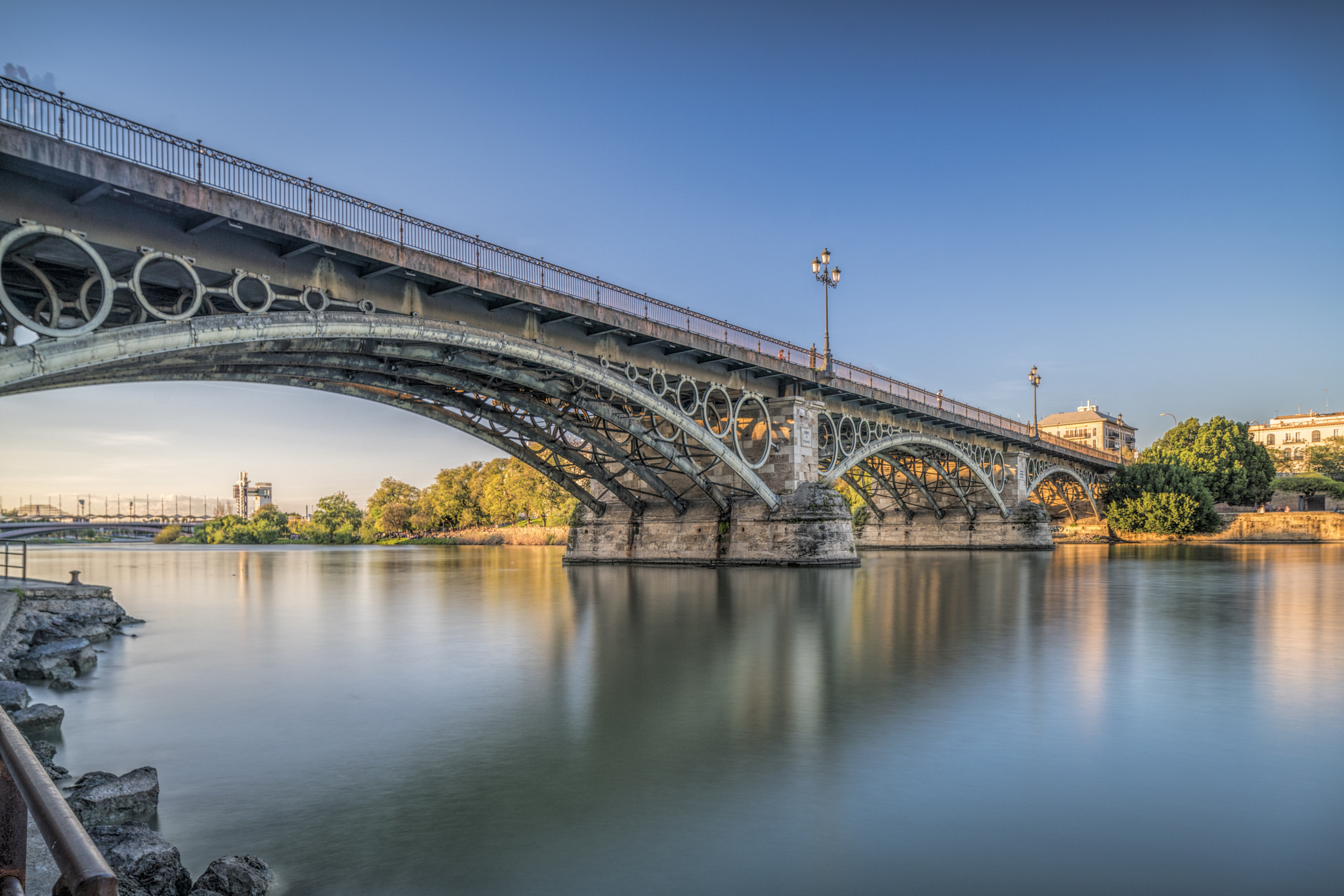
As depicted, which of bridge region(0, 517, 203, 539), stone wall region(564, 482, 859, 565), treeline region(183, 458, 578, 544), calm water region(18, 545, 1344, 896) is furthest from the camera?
treeline region(183, 458, 578, 544)

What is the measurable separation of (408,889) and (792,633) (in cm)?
1118

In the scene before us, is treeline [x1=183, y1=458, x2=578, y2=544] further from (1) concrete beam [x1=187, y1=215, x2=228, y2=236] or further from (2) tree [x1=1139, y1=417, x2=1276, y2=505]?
(1) concrete beam [x1=187, y1=215, x2=228, y2=236]

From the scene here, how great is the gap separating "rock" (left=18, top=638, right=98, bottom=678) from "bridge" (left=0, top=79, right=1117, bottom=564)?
403 centimetres

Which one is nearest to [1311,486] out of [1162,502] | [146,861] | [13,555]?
[1162,502]

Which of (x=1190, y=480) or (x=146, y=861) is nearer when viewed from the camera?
(x=146, y=861)

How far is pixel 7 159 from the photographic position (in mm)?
11992

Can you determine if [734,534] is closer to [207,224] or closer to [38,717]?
[207,224]

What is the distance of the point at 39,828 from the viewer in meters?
2.24

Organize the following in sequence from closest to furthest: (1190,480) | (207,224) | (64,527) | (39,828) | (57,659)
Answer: (39,828) → (57,659) → (207,224) → (64,527) → (1190,480)

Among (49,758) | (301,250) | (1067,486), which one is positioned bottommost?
(49,758)

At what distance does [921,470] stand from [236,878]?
58862mm

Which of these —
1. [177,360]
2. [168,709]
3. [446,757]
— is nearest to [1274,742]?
[446,757]

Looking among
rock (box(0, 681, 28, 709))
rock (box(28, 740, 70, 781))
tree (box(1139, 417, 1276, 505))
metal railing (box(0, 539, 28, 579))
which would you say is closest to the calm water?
rock (box(28, 740, 70, 781))

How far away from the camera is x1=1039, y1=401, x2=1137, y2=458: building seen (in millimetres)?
135500
